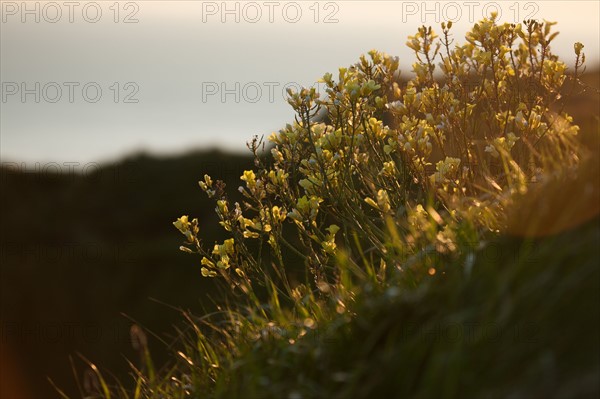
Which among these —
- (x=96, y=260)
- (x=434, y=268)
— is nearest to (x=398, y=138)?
(x=434, y=268)

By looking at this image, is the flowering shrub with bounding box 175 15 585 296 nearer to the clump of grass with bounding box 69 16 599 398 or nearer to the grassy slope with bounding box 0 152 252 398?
the clump of grass with bounding box 69 16 599 398

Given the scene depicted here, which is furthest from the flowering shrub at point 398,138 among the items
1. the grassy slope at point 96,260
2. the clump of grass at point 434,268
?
the grassy slope at point 96,260

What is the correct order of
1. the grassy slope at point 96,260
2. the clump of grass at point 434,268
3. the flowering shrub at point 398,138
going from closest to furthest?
the clump of grass at point 434,268, the flowering shrub at point 398,138, the grassy slope at point 96,260

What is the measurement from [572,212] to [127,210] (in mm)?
22288

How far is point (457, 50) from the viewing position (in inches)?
242

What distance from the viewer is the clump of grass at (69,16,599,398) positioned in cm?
321

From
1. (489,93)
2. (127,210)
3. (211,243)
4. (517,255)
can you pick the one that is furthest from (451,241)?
(127,210)

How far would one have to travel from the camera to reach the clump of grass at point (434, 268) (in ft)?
10.5

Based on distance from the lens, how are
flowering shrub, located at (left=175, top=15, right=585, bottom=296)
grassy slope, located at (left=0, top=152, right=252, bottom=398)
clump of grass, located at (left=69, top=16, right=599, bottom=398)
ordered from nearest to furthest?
1. clump of grass, located at (left=69, top=16, right=599, bottom=398)
2. flowering shrub, located at (left=175, top=15, right=585, bottom=296)
3. grassy slope, located at (left=0, top=152, right=252, bottom=398)

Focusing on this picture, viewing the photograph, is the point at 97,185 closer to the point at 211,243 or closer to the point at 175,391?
the point at 211,243

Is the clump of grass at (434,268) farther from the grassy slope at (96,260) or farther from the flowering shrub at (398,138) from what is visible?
the grassy slope at (96,260)

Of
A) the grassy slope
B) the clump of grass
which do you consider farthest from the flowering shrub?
the grassy slope

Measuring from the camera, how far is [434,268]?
406 centimetres

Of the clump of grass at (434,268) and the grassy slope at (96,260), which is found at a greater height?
the clump of grass at (434,268)
